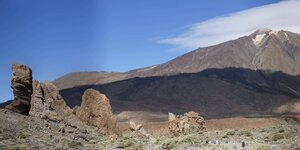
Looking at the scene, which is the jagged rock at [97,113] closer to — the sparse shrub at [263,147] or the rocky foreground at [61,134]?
the rocky foreground at [61,134]

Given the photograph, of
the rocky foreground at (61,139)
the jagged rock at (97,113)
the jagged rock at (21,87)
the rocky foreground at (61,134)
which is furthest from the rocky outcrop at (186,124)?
the jagged rock at (21,87)

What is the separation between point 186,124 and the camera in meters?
53.7

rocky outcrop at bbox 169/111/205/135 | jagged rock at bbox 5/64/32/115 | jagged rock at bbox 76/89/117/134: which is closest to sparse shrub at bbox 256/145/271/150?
jagged rock at bbox 5/64/32/115

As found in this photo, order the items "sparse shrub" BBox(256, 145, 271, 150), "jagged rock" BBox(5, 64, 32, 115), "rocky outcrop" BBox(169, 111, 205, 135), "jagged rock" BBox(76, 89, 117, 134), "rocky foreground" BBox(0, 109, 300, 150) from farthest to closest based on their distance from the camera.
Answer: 1. "rocky outcrop" BBox(169, 111, 205, 135)
2. "jagged rock" BBox(76, 89, 117, 134)
3. "jagged rock" BBox(5, 64, 32, 115)
4. "rocky foreground" BBox(0, 109, 300, 150)
5. "sparse shrub" BBox(256, 145, 271, 150)

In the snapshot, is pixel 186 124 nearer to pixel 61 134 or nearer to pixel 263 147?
pixel 61 134

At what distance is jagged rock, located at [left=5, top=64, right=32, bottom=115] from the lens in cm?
2989

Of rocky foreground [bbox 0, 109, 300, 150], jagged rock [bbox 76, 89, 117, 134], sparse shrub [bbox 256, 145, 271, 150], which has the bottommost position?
sparse shrub [bbox 256, 145, 271, 150]

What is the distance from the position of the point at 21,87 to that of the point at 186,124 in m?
26.3

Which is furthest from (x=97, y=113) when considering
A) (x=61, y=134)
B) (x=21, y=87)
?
(x=61, y=134)

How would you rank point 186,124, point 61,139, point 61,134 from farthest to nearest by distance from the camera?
point 186,124, point 61,134, point 61,139

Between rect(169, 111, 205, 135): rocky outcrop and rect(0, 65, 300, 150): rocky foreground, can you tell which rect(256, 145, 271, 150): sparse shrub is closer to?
rect(0, 65, 300, 150): rocky foreground

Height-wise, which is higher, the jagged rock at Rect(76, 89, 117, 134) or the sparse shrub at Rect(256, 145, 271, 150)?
the jagged rock at Rect(76, 89, 117, 134)

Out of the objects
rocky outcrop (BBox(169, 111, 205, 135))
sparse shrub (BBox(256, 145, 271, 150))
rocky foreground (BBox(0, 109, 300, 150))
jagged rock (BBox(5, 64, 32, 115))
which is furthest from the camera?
rocky outcrop (BBox(169, 111, 205, 135))

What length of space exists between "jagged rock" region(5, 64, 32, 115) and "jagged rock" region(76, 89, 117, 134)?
1075 centimetres
